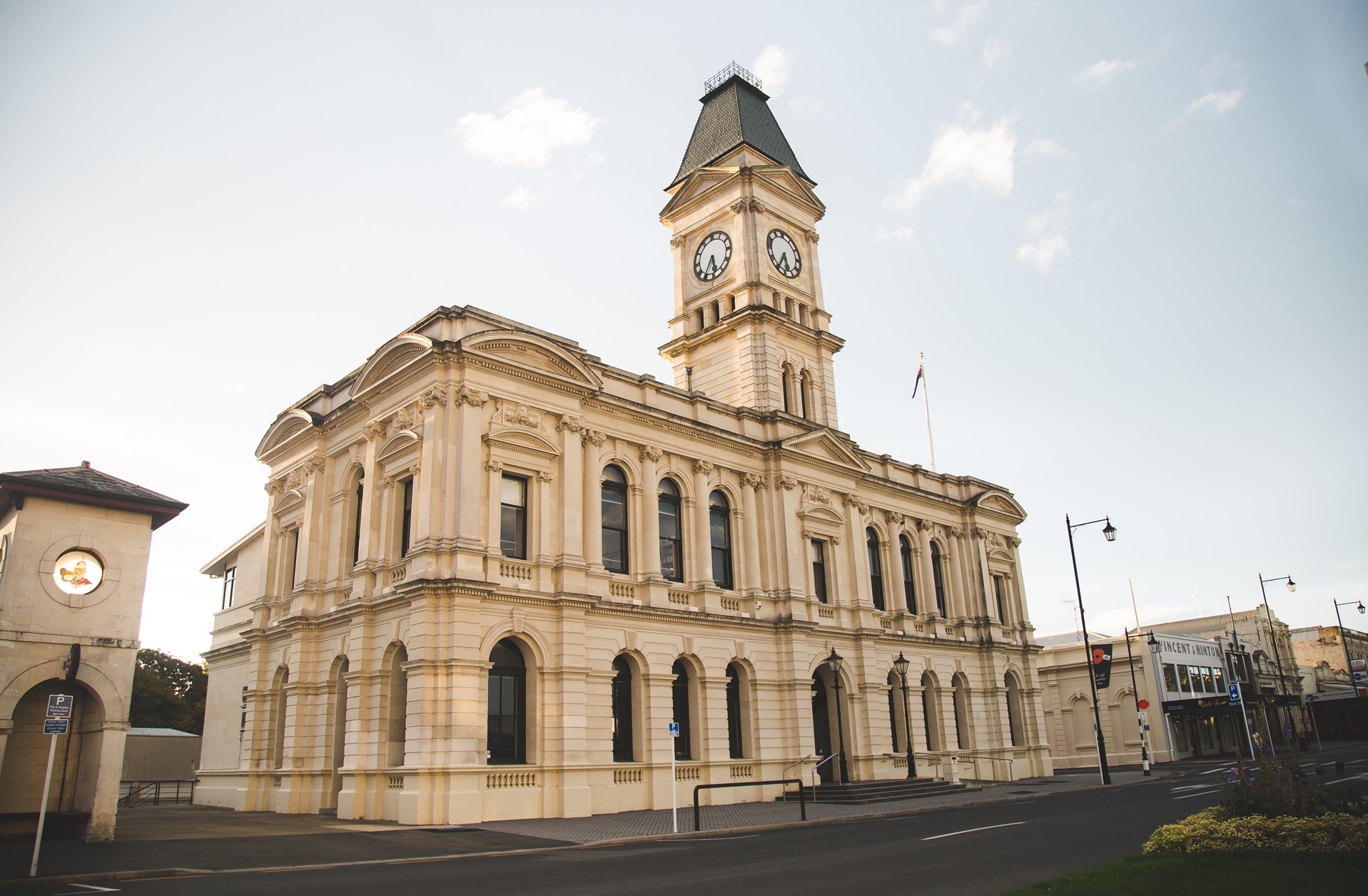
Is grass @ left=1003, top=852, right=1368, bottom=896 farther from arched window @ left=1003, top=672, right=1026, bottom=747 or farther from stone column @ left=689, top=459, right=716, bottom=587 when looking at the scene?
arched window @ left=1003, top=672, right=1026, bottom=747

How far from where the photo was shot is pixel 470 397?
2675 centimetres

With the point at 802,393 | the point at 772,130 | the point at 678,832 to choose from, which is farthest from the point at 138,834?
the point at 772,130

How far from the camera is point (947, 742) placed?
130 feet

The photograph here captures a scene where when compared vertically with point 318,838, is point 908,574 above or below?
above

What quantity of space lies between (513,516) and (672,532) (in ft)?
21.5

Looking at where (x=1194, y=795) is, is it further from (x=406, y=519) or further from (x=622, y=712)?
(x=406, y=519)

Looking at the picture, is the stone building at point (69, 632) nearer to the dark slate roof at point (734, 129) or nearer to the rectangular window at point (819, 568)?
the rectangular window at point (819, 568)

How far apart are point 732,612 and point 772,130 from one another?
75.8 ft

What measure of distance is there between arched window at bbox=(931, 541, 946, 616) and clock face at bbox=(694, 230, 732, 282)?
15.8 m

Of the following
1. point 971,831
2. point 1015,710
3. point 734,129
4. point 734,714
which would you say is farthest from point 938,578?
point 971,831

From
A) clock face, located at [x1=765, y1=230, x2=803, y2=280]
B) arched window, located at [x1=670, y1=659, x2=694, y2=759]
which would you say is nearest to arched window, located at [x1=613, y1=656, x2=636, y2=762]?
arched window, located at [x1=670, y1=659, x2=694, y2=759]

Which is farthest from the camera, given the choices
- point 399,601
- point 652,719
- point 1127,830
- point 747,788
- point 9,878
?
point 747,788

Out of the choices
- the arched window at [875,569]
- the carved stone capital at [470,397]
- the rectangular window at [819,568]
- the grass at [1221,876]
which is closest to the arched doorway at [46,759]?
the carved stone capital at [470,397]

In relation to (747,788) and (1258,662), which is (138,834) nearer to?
(747,788)
